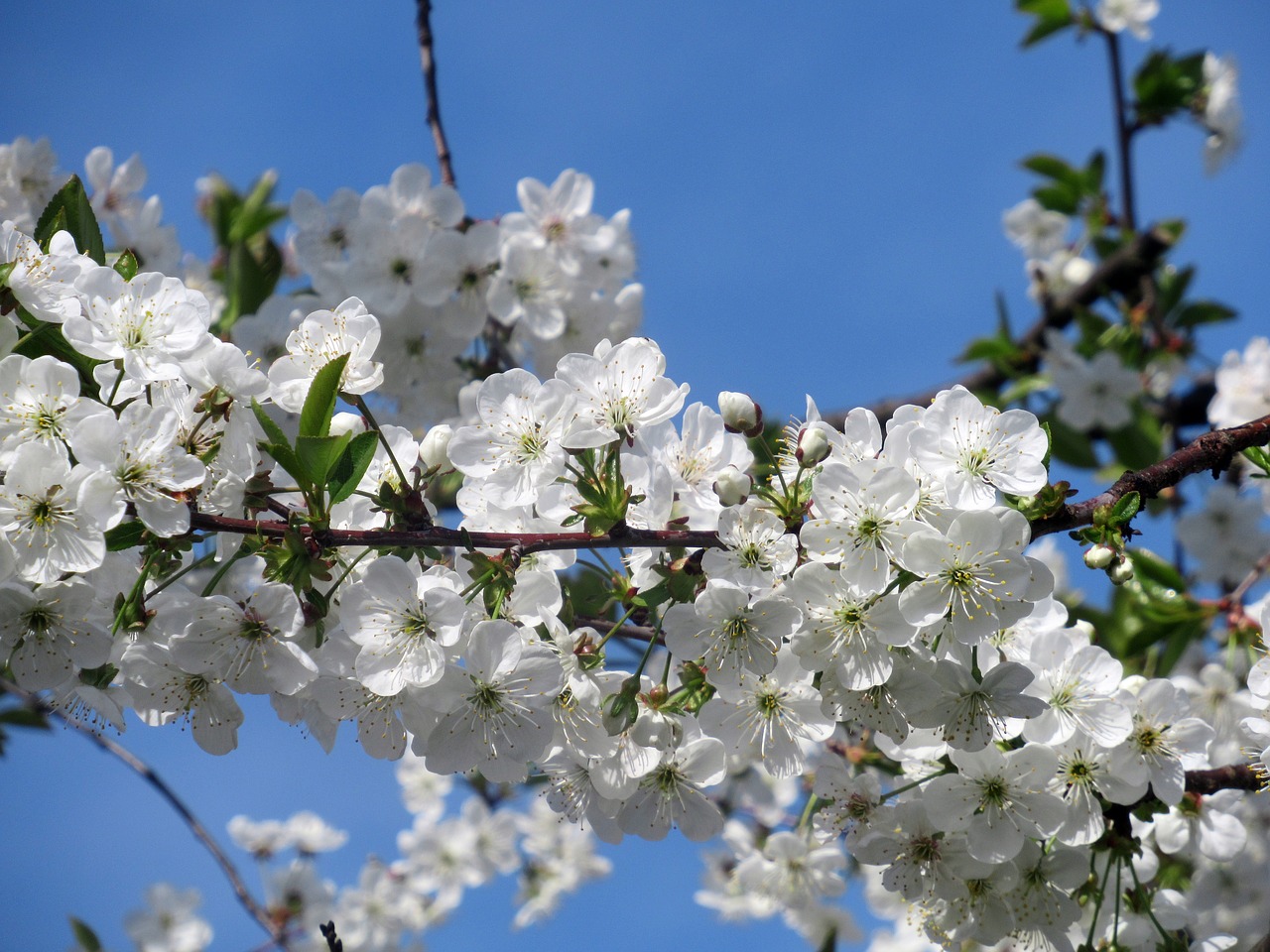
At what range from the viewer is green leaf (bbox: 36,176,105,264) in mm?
2055

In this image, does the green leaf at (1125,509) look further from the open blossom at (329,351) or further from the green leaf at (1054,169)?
the green leaf at (1054,169)

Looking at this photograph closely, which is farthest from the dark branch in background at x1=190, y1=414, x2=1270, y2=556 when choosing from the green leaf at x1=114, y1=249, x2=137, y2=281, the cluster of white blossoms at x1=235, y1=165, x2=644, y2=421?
the cluster of white blossoms at x1=235, y1=165, x2=644, y2=421

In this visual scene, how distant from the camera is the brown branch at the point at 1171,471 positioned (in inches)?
66.9

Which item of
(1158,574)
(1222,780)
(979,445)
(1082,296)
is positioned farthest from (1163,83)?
(979,445)

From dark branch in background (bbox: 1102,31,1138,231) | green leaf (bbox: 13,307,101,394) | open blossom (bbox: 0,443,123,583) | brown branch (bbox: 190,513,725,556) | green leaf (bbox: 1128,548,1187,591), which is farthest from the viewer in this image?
dark branch in background (bbox: 1102,31,1138,231)

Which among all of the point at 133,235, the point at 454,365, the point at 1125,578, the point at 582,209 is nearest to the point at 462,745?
the point at 1125,578

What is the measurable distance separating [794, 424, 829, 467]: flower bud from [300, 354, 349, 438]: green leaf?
817 millimetres

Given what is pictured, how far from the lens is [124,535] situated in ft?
5.70

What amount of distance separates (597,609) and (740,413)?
0.48 m

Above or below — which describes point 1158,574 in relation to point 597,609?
above

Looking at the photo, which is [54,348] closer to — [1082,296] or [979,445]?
[979,445]

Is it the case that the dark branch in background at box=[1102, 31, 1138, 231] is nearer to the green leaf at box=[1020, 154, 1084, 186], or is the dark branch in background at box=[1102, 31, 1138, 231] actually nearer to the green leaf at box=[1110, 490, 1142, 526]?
the green leaf at box=[1020, 154, 1084, 186]

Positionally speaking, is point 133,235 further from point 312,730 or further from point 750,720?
point 750,720

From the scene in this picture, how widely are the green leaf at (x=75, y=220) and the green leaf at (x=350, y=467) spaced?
0.81 m
